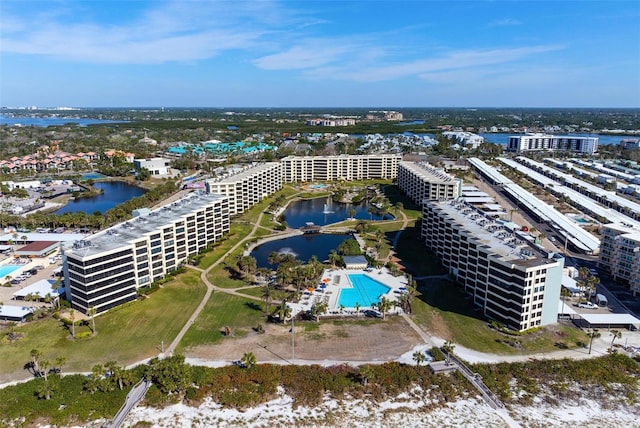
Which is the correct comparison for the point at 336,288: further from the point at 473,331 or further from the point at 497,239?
the point at 497,239

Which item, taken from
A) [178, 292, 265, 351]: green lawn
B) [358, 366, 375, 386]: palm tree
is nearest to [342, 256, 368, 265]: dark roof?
[178, 292, 265, 351]: green lawn

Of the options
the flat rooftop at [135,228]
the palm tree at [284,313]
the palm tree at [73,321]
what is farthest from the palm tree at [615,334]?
the palm tree at [73,321]

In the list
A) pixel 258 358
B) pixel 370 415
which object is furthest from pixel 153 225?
pixel 370 415

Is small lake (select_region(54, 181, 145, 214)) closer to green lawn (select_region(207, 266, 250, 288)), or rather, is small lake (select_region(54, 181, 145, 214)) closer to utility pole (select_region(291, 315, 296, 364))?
green lawn (select_region(207, 266, 250, 288))

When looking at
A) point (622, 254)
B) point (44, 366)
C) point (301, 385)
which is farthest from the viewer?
point (622, 254)

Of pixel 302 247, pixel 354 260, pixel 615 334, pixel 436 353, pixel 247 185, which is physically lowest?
pixel 436 353

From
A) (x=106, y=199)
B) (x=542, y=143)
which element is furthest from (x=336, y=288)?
(x=542, y=143)
